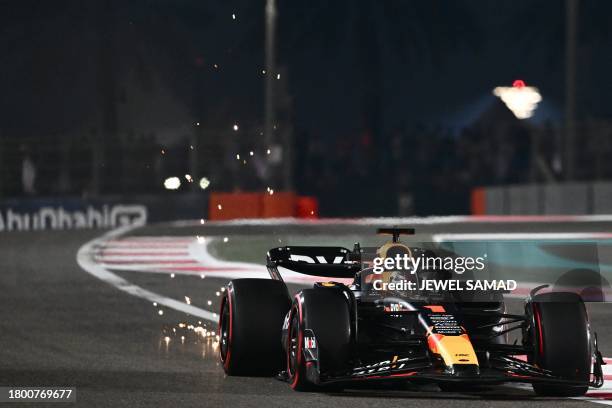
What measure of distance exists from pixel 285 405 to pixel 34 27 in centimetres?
5294

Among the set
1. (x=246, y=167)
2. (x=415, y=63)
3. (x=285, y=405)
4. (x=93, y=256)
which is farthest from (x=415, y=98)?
(x=285, y=405)

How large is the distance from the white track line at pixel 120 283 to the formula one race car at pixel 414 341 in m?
4.07

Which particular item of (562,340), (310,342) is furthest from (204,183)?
(562,340)

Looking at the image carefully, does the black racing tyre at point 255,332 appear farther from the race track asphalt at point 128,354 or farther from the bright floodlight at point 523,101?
the bright floodlight at point 523,101

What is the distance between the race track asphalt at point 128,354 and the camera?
25.9 feet

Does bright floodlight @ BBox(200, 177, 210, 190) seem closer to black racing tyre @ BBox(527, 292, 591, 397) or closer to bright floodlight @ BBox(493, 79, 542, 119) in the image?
bright floodlight @ BBox(493, 79, 542, 119)

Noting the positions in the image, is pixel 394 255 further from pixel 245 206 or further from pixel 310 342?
pixel 245 206

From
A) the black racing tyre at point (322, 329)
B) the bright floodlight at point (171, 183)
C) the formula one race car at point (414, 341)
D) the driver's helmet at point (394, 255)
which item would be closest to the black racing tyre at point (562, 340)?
the formula one race car at point (414, 341)

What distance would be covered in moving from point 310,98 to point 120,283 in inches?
2024

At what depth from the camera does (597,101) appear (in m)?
71.7

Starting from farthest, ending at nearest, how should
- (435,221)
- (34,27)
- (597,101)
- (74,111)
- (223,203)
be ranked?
(597,101)
(34,27)
(74,111)
(223,203)
(435,221)

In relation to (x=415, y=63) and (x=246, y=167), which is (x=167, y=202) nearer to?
(x=246, y=167)

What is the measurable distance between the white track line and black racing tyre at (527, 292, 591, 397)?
15.8ft

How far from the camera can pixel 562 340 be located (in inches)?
315
